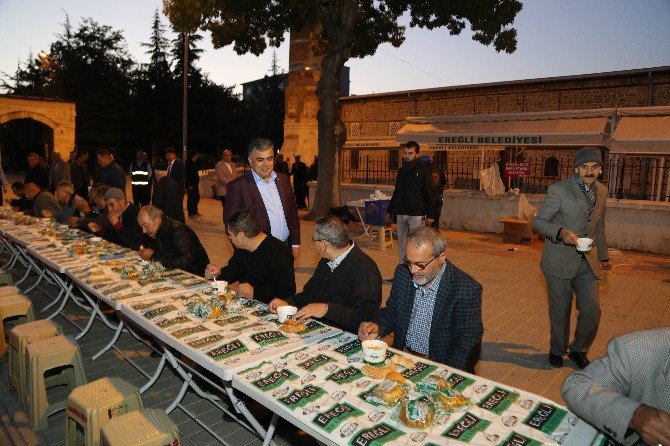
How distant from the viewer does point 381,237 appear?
10117mm

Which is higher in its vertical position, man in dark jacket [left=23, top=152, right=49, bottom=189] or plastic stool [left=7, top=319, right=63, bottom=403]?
man in dark jacket [left=23, top=152, right=49, bottom=189]

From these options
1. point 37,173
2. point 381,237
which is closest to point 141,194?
point 37,173

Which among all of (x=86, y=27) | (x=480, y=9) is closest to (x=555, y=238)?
(x=480, y=9)

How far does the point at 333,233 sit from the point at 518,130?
1148 centimetres

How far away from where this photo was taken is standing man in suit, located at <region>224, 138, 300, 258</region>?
452 centimetres

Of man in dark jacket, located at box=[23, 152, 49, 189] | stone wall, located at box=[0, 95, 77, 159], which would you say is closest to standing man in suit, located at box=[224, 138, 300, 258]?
man in dark jacket, located at box=[23, 152, 49, 189]

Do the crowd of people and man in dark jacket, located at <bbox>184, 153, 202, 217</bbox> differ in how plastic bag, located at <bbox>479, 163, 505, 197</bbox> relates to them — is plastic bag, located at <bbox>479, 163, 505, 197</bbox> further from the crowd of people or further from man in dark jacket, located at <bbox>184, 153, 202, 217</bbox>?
man in dark jacket, located at <bbox>184, 153, 202, 217</bbox>

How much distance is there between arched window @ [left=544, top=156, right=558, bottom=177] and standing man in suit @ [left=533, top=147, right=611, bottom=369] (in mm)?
17989

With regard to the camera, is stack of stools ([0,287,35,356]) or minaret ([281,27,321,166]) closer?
stack of stools ([0,287,35,356])

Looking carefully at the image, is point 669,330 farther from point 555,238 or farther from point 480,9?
point 480,9

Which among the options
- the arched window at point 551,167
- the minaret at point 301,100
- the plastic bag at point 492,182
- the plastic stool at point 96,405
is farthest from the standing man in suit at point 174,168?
the arched window at point 551,167

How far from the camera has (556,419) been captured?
6.37ft

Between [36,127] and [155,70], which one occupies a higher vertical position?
[155,70]

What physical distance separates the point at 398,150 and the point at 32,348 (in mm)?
21139
